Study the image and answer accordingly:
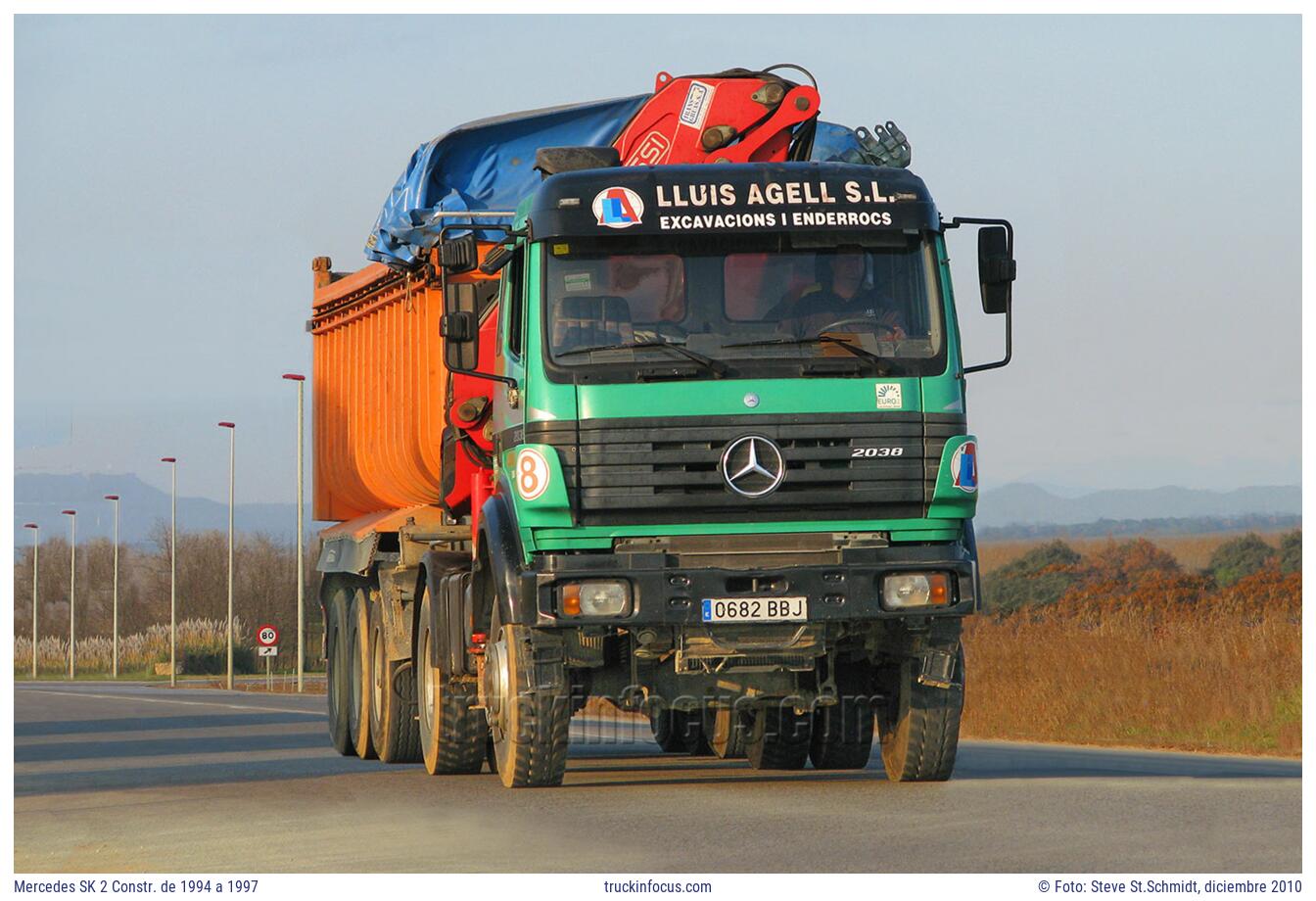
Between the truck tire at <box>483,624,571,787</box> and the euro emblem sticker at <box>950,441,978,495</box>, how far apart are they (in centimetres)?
255

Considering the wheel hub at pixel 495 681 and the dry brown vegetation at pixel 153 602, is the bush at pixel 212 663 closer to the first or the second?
the dry brown vegetation at pixel 153 602

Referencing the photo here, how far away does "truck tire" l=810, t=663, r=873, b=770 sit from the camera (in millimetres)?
15547

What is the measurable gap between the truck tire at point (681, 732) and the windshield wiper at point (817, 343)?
18.2 ft

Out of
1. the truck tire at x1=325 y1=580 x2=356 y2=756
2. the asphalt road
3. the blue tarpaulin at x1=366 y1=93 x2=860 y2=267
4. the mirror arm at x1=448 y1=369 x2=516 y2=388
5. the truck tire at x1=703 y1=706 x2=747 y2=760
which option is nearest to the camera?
the asphalt road

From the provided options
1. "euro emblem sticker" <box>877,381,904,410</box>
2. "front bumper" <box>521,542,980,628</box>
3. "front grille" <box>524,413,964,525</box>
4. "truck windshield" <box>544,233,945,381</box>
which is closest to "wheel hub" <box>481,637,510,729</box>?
"front bumper" <box>521,542,980,628</box>

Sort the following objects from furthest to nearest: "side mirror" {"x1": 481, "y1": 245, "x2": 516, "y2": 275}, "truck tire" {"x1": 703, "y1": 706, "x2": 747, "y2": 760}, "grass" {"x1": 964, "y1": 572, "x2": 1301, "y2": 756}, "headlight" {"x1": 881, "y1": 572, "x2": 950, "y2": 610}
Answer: "grass" {"x1": 964, "y1": 572, "x2": 1301, "y2": 756}, "truck tire" {"x1": 703, "y1": 706, "x2": 747, "y2": 760}, "side mirror" {"x1": 481, "y1": 245, "x2": 516, "y2": 275}, "headlight" {"x1": 881, "y1": 572, "x2": 950, "y2": 610}

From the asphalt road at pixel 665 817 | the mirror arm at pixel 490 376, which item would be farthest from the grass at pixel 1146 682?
the mirror arm at pixel 490 376

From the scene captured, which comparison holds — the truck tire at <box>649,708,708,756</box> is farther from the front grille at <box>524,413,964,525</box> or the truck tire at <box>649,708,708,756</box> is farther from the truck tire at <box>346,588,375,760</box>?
the front grille at <box>524,413,964,525</box>

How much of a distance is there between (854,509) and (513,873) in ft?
12.2

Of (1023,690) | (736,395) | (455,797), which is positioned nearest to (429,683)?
(455,797)

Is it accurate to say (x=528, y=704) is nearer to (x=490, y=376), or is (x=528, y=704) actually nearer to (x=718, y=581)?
(x=718, y=581)

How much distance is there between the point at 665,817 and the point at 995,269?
3778mm

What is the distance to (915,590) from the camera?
12.9 m

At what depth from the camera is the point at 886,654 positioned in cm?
1386
